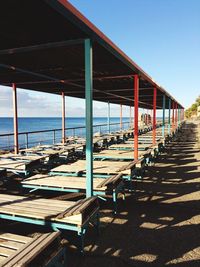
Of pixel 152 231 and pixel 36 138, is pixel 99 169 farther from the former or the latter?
pixel 36 138

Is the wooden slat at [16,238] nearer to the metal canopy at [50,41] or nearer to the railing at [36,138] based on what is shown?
the metal canopy at [50,41]

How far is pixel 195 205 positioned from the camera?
232 inches

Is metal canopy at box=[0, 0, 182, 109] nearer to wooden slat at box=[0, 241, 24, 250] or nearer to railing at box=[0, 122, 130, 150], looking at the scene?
wooden slat at box=[0, 241, 24, 250]

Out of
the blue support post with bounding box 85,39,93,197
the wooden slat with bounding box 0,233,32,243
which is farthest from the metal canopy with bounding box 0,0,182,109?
the wooden slat with bounding box 0,233,32,243

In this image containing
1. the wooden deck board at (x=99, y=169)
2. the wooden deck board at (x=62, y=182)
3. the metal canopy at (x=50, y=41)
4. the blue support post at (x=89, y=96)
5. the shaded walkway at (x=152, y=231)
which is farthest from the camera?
the wooden deck board at (x=99, y=169)

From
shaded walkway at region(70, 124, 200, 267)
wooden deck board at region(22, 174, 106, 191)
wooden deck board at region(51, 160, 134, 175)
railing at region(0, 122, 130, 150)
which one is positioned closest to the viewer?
shaded walkway at region(70, 124, 200, 267)

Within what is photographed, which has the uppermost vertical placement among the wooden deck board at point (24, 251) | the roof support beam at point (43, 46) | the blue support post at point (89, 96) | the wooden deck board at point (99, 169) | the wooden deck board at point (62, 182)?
the roof support beam at point (43, 46)

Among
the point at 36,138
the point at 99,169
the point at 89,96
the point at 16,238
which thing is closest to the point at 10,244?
the point at 16,238

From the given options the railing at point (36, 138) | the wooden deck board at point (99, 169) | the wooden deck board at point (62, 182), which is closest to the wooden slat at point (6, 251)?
the wooden deck board at point (62, 182)

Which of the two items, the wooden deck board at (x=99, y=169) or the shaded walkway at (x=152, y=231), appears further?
the wooden deck board at (x=99, y=169)

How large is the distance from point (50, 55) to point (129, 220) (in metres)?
4.49

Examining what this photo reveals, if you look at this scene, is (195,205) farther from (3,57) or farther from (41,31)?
(3,57)

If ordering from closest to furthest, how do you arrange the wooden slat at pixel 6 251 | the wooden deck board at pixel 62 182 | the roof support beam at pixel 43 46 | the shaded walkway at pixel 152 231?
the wooden slat at pixel 6 251, the shaded walkway at pixel 152 231, the roof support beam at pixel 43 46, the wooden deck board at pixel 62 182

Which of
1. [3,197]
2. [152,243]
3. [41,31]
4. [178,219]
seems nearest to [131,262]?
[152,243]
